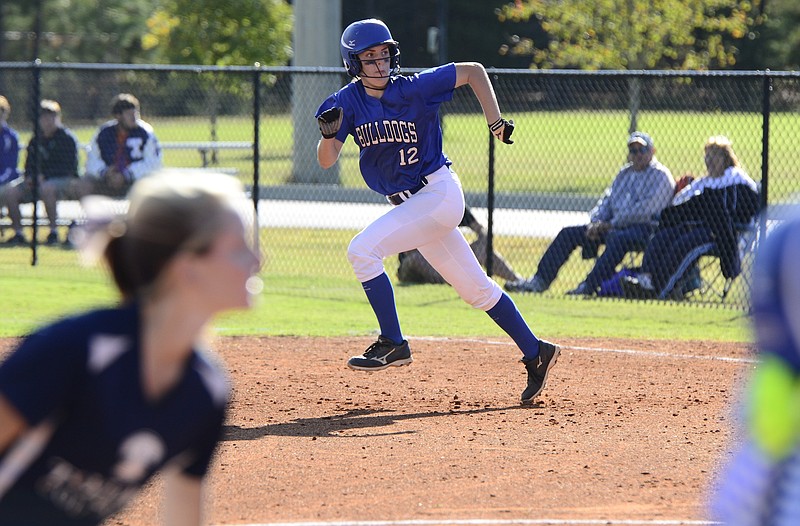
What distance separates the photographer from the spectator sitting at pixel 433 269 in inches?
516

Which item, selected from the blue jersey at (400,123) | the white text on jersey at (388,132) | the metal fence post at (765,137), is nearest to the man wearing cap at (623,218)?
the metal fence post at (765,137)

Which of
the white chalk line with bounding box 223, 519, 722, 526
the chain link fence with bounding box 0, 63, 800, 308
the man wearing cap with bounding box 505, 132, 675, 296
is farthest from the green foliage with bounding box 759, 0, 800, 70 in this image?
the white chalk line with bounding box 223, 519, 722, 526

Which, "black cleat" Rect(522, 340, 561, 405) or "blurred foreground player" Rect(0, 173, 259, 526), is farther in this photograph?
"black cleat" Rect(522, 340, 561, 405)

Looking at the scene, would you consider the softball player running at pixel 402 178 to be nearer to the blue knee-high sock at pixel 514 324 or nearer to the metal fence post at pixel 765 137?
the blue knee-high sock at pixel 514 324

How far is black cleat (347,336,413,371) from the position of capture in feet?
24.8

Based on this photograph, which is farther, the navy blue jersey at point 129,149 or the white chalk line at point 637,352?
the navy blue jersey at point 129,149

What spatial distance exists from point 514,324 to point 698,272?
5.19m

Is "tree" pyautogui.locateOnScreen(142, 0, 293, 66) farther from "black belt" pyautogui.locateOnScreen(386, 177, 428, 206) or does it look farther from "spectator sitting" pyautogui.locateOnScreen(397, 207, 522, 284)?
"black belt" pyautogui.locateOnScreen(386, 177, 428, 206)

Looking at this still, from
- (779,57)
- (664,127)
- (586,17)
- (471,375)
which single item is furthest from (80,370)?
(779,57)

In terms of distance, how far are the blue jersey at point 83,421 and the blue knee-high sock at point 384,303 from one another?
4.65m

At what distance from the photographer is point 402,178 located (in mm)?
7598

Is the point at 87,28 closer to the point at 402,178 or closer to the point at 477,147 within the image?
the point at 477,147

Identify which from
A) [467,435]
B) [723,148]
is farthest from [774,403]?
[723,148]

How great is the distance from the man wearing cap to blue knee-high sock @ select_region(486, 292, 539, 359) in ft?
→ 15.4
